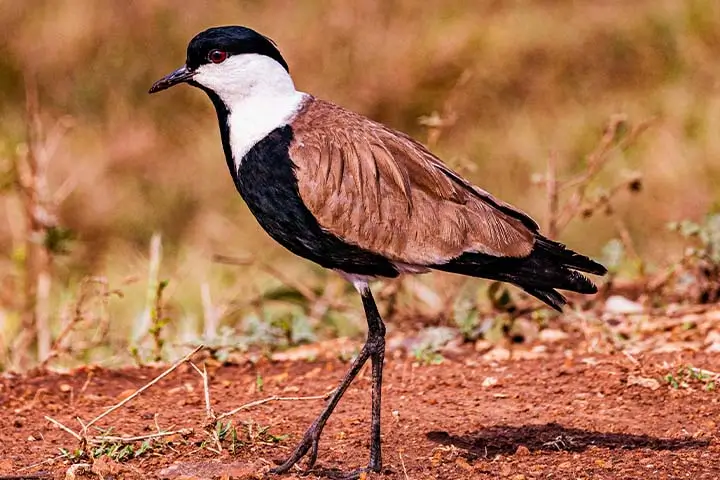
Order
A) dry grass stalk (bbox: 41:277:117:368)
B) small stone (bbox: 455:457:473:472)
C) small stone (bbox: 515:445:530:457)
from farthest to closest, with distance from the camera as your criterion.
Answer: dry grass stalk (bbox: 41:277:117:368), small stone (bbox: 515:445:530:457), small stone (bbox: 455:457:473:472)

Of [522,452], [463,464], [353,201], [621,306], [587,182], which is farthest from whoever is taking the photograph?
[621,306]

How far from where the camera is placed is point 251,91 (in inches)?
177

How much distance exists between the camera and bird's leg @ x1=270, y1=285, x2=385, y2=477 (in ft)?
13.5

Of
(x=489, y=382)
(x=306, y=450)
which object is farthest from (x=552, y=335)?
(x=306, y=450)

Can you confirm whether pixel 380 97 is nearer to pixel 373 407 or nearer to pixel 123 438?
pixel 373 407

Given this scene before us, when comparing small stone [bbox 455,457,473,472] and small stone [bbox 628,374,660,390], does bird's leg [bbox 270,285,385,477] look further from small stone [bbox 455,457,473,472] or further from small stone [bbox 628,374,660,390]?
small stone [bbox 628,374,660,390]

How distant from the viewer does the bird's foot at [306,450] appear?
412 centimetres

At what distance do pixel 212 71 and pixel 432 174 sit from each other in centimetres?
90

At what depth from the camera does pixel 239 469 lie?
3.98 metres

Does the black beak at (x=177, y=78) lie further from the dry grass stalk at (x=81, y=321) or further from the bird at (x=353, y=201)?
the dry grass stalk at (x=81, y=321)

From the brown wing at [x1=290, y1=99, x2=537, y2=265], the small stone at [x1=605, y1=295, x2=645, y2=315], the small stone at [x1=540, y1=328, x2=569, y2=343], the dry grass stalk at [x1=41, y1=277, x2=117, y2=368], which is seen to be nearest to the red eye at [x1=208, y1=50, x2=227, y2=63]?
the brown wing at [x1=290, y1=99, x2=537, y2=265]

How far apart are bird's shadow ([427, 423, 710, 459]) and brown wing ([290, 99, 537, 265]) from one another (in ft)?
2.19

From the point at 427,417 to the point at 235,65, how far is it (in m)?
1.51

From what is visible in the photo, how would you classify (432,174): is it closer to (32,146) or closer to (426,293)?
(426,293)
